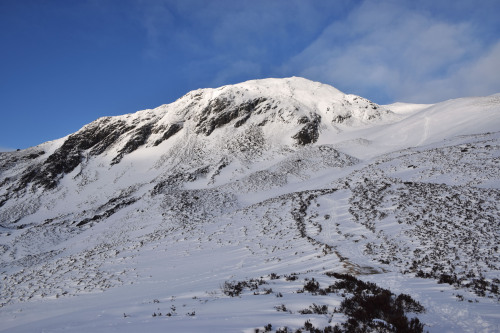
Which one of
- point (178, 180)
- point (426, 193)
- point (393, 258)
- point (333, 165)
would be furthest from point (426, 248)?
point (178, 180)

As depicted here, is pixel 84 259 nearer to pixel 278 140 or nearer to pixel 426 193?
pixel 426 193

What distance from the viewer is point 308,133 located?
68438mm

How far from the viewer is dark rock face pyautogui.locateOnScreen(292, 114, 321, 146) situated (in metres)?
67.2

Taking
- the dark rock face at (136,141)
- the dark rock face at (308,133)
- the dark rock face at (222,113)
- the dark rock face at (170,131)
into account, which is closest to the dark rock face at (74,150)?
the dark rock face at (136,141)

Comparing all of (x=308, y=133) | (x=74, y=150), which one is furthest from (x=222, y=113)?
(x=74, y=150)

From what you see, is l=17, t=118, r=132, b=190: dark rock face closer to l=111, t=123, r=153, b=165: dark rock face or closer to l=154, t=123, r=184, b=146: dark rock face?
l=111, t=123, r=153, b=165: dark rock face

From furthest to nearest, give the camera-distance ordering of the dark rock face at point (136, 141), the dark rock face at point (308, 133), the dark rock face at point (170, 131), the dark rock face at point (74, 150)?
the dark rock face at point (170, 131)
the dark rock face at point (136, 141)
the dark rock face at point (74, 150)
the dark rock face at point (308, 133)

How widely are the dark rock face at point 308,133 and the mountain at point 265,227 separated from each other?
39 centimetres

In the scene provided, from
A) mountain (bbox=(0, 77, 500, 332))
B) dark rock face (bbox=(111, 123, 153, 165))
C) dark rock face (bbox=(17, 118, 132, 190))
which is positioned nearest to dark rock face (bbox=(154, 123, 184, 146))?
mountain (bbox=(0, 77, 500, 332))

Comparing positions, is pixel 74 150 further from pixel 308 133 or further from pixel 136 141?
pixel 308 133

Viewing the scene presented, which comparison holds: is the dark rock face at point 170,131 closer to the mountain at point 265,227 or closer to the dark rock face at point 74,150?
the mountain at point 265,227

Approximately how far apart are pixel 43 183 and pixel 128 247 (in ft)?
201

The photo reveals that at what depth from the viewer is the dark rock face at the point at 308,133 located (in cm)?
6719

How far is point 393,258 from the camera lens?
1451 cm
